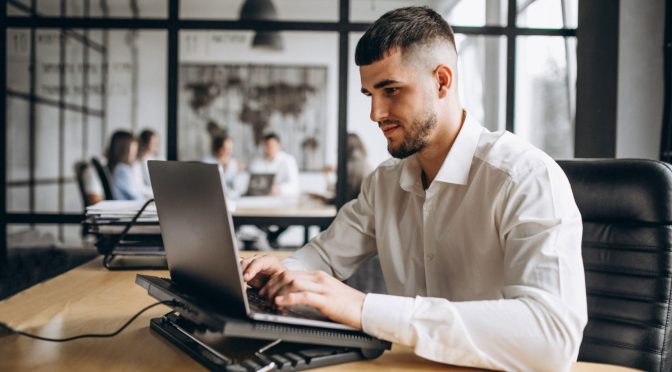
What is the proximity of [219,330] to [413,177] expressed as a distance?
76 cm

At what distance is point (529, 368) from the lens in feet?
2.86

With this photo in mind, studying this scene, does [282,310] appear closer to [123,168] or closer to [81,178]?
[123,168]

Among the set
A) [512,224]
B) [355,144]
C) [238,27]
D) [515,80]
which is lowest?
[512,224]

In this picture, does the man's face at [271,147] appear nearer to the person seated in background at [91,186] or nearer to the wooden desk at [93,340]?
the person seated in background at [91,186]

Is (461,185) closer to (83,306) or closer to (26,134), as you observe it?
(83,306)

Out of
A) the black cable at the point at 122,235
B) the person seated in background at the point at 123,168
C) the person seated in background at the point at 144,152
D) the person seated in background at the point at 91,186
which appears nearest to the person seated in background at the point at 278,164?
the person seated in background at the point at 144,152

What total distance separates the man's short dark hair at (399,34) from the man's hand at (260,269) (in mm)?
472

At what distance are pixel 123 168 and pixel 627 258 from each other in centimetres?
438

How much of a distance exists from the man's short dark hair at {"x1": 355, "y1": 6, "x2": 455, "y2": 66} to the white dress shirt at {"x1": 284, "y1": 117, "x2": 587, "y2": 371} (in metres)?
0.22

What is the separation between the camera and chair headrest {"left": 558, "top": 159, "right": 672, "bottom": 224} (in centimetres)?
126

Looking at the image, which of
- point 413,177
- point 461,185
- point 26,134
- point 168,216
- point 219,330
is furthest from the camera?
point 26,134

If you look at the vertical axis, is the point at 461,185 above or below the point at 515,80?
below

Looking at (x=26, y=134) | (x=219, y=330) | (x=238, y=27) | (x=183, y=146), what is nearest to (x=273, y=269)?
(x=219, y=330)

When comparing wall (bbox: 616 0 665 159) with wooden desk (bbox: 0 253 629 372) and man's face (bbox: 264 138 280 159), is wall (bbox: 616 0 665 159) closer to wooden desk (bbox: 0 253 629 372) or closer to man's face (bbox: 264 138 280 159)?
wooden desk (bbox: 0 253 629 372)
